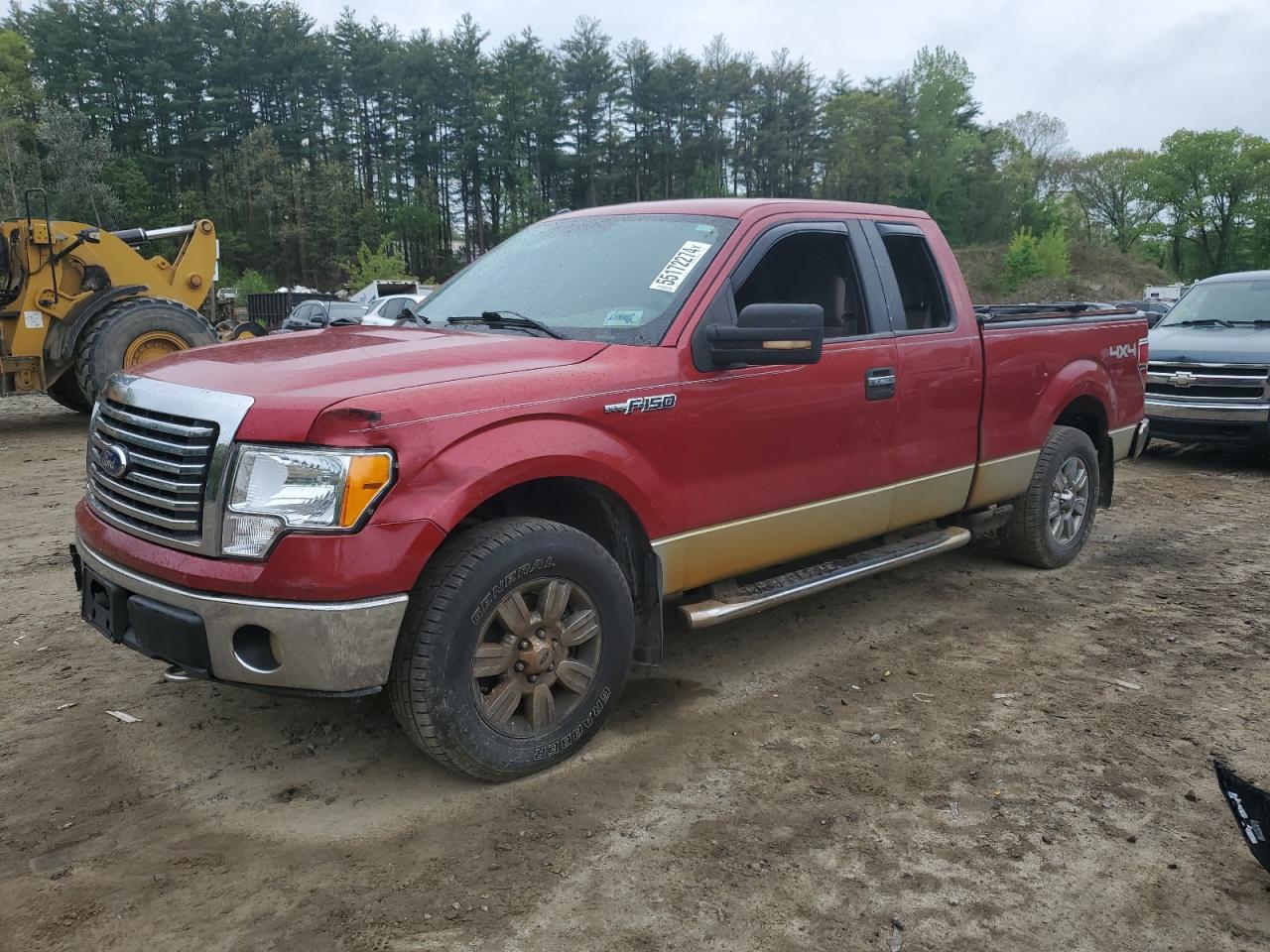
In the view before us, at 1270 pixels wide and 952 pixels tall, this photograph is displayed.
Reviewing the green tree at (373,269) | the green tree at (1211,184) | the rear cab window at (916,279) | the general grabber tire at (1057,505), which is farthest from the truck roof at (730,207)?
the green tree at (1211,184)

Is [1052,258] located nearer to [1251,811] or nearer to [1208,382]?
[1208,382]

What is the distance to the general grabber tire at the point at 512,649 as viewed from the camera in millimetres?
3143

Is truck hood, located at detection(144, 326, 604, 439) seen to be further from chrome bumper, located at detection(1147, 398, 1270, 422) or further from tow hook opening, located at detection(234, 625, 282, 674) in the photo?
chrome bumper, located at detection(1147, 398, 1270, 422)

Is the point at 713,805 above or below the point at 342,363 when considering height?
below

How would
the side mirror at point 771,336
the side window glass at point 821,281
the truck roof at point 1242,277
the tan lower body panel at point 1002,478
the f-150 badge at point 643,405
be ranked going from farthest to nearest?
1. the truck roof at point 1242,277
2. the tan lower body panel at point 1002,478
3. the side window glass at point 821,281
4. the side mirror at point 771,336
5. the f-150 badge at point 643,405

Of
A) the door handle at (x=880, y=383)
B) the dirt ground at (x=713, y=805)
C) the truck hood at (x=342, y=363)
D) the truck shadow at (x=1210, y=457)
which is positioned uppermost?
the truck hood at (x=342, y=363)

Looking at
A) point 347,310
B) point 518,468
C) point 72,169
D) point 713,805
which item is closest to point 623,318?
point 518,468

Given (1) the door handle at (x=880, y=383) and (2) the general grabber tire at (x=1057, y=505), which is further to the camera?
(2) the general grabber tire at (x=1057, y=505)

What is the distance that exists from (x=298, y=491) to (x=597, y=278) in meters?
1.70

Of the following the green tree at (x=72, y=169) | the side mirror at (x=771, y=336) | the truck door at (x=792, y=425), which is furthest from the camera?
the green tree at (x=72, y=169)

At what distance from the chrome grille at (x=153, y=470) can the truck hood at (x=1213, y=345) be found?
9.15 metres

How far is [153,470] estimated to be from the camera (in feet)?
10.6

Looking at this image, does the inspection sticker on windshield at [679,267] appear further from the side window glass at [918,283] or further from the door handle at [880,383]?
the side window glass at [918,283]

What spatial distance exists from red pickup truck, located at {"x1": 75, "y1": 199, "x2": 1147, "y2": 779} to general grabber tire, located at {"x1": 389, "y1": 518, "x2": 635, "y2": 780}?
0.01 meters
